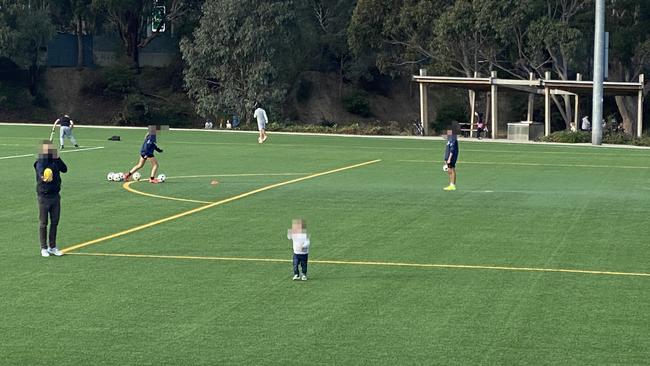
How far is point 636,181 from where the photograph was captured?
114 feet

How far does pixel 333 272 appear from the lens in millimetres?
18062

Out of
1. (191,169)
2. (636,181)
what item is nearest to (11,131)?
(191,169)

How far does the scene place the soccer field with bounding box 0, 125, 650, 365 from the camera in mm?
13273

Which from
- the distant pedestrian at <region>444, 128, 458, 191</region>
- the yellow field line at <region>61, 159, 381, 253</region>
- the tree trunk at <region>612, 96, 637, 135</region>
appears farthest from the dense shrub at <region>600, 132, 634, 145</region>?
the distant pedestrian at <region>444, 128, 458, 191</region>

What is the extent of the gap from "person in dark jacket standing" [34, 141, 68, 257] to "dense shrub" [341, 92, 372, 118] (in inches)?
2891

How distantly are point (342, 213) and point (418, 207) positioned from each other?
2.09 meters

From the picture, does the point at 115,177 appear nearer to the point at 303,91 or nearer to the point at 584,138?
the point at 584,138

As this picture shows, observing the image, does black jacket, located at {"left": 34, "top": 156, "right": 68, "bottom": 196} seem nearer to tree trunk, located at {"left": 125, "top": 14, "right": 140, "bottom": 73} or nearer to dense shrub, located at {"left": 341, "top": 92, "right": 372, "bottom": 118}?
tree trunk, located at {"left": 125, "top": 14, "right": 140, "bottom": 73}

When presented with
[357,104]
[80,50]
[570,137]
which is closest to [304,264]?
[570,137]

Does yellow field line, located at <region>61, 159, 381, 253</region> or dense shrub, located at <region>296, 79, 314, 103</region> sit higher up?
dense shrub, located at <region>296, 79, 314, 103</region>

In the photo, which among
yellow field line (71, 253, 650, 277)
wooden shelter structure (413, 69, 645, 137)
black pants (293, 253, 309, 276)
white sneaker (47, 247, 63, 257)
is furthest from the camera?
wooden shelter structure (413, 69, 645, 137)

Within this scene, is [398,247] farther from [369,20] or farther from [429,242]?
[369,20]

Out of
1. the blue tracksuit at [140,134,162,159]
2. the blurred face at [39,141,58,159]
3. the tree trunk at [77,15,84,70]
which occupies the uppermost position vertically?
the tree trunk at [77,15,84,70]

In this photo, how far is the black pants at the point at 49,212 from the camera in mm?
19125
